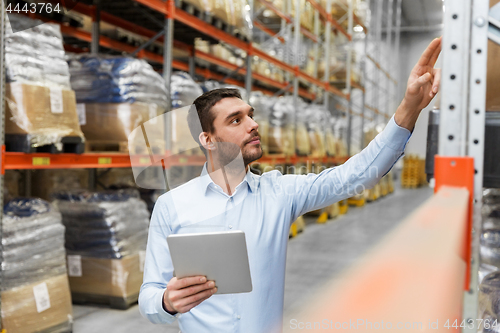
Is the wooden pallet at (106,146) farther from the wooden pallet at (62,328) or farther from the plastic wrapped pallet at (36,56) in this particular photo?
the wooden pallet at (62,328)

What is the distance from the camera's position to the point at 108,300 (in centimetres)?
407

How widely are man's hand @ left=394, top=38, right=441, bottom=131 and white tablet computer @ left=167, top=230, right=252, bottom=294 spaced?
75 cm

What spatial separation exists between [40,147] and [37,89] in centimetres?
43

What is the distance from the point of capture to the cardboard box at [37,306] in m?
3.11

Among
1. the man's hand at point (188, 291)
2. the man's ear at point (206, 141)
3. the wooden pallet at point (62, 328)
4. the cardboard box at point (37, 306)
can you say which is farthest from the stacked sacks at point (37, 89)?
the man's hand at point (188, 291)

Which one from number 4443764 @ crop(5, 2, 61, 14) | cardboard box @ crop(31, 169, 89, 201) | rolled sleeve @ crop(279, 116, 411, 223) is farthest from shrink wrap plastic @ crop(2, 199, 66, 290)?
rolled sleeve @ crop(279, 116, 411, 223)

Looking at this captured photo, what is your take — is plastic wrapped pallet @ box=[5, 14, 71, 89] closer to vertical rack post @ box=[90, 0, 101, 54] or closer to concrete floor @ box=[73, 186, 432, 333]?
vertical rack post @ box=[90, 0, 101, 54]

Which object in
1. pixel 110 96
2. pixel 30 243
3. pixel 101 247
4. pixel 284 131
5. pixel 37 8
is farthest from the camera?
pixel 284 131

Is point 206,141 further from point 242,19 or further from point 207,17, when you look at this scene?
point 242,19

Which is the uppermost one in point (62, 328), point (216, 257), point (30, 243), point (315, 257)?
point (216, 257)

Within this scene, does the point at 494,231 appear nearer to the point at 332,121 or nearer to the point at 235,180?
the point at 235,180

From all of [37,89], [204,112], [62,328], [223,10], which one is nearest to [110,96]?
[37,89]

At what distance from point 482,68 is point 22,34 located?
310cm

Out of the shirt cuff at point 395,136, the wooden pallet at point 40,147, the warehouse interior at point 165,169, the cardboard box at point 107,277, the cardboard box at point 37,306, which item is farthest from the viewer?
the cardboard box at point 107,277
